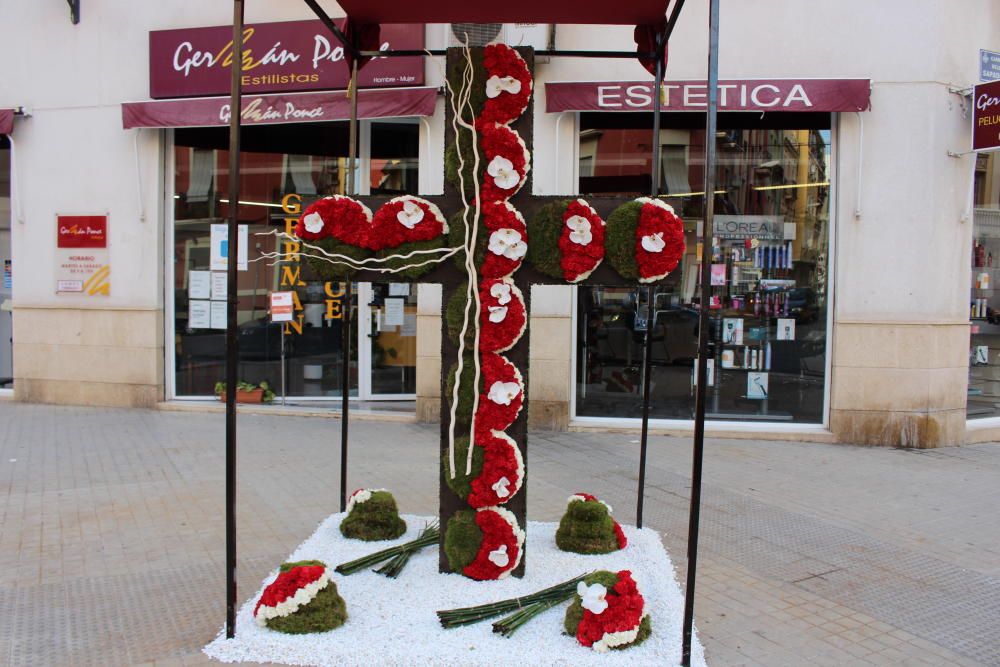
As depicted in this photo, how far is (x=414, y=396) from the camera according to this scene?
34.2 feet

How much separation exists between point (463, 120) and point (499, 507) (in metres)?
2.10

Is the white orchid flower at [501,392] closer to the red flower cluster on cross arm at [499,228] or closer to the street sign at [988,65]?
the red flower cluster on cross arm at [499,228]

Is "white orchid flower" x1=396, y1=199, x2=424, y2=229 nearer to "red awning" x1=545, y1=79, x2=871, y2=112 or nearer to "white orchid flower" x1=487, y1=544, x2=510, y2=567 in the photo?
"white orchid flower" x1=487, y1=544, x2=510, y2=567

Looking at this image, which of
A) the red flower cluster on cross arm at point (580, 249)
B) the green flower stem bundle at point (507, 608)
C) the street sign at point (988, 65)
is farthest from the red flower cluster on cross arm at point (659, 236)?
the street sign at point (988, 65)

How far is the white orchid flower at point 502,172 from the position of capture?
412cm

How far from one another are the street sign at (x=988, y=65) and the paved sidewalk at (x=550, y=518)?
4127 mm

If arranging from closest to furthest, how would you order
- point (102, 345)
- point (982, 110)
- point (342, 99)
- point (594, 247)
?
point (594, 247) < point (982, 110) < point (342, 99) < point (102, 345)

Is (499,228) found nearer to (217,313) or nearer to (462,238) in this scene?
(462,238)

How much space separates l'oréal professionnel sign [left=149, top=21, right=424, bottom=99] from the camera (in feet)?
30.0

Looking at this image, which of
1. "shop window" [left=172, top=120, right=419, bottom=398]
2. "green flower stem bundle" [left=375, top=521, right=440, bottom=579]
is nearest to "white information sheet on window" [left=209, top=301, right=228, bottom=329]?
"shop window" [left=172, top=120, right=419, bottom=398]

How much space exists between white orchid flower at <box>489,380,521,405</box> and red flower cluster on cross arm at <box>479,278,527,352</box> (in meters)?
0.19

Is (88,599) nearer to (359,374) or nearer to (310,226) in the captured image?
(310,226)

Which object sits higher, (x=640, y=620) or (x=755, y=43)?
(x=755, y=43)

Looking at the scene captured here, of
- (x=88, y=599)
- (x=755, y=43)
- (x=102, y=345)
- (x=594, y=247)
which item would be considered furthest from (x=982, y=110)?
(x=102, y=345)
